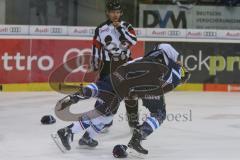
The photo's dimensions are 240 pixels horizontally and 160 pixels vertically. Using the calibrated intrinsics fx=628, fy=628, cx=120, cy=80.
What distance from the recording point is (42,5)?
1252 centimetres

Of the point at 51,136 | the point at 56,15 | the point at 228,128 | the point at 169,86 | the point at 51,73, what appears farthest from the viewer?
the point at 56,15

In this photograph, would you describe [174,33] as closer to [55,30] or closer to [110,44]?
[55,30]

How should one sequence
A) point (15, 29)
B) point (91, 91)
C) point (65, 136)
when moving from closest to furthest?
point (65, 136)
point (91, 91)
point (15, 29)

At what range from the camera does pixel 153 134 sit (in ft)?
23.1

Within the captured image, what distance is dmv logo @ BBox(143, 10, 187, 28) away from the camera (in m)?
12.5

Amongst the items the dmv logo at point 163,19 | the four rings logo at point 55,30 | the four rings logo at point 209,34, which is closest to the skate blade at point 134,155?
the four rings logo at point 55,30

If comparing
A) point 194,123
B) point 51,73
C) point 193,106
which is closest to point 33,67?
point 51,73

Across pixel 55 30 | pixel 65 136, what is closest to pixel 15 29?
pixel 55 30

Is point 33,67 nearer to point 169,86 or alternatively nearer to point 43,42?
point 43,42

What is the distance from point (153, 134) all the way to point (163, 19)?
239 inches

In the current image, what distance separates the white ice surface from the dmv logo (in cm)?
240

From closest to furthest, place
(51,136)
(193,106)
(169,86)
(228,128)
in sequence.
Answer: (169,86) → (51,136) → (228,128) → (193,106)

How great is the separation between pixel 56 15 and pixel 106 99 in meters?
6.67

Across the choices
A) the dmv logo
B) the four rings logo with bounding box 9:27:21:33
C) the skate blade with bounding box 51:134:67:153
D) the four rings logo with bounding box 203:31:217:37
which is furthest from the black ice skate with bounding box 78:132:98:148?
the dmv logo
